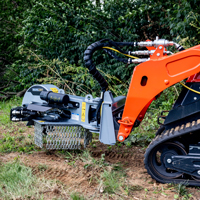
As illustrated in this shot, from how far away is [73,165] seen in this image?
327cm

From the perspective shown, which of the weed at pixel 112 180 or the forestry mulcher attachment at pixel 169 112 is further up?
the forestry mulcher attachment at pixel 169 112

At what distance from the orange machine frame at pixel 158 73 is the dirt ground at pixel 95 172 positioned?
0.81m

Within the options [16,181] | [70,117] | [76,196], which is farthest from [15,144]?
[76,196]

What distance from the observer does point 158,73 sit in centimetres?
257

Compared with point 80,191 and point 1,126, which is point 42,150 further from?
point 1,126

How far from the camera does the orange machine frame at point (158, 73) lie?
2.47 metres

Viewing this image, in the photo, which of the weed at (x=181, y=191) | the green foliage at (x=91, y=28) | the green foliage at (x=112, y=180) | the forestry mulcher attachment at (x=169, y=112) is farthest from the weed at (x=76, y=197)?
the green foliage at (x=91, y=28)

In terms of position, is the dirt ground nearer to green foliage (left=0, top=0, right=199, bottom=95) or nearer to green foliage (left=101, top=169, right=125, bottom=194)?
green foliage (left=101, top=169, right=125, bottom=194)

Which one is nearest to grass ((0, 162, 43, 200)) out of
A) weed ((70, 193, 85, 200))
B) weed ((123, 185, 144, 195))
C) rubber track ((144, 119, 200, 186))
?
weed ((70, 193, 85, 200))

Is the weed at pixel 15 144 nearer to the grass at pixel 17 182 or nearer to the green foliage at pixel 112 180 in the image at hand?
the grass at pixel 17 182

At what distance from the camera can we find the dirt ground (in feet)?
8.38

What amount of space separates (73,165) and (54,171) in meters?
0.30

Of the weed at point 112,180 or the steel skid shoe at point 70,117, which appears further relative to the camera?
the steel skid shoe at point 70,117

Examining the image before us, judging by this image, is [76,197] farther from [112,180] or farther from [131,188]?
[131,188]
